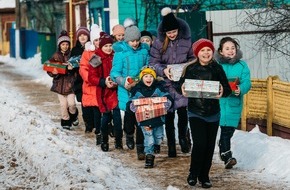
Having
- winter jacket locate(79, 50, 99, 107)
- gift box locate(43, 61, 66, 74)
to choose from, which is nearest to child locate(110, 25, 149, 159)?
winter jacket locate(79, 50, 99, 107)

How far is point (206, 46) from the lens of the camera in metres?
8.05

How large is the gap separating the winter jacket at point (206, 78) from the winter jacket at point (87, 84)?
3.29 meters

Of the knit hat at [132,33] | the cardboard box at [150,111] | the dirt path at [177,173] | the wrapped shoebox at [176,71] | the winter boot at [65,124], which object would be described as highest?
the knit hat at [132,33]

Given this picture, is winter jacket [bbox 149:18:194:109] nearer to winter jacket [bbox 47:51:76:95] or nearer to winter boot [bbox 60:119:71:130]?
winter jacket [bbox 47:51:76:95]

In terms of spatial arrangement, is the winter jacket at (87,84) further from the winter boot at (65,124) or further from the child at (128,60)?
the winter boot at (65,124)

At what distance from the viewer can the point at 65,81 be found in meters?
12.9

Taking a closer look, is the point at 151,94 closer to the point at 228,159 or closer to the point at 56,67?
the point at 228,159

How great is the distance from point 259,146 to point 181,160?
957 millimetres

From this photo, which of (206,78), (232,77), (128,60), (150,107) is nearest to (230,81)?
(232,77)

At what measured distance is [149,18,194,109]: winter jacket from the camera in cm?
985

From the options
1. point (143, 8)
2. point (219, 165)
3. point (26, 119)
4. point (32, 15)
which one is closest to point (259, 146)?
point (219, 165)

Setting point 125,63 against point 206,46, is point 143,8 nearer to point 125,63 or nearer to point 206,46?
point 125,63

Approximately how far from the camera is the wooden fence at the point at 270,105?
424 inches

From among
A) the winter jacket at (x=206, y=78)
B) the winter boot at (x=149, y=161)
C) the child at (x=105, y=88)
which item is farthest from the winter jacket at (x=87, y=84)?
the winter jacket at (x=206, y=78)
